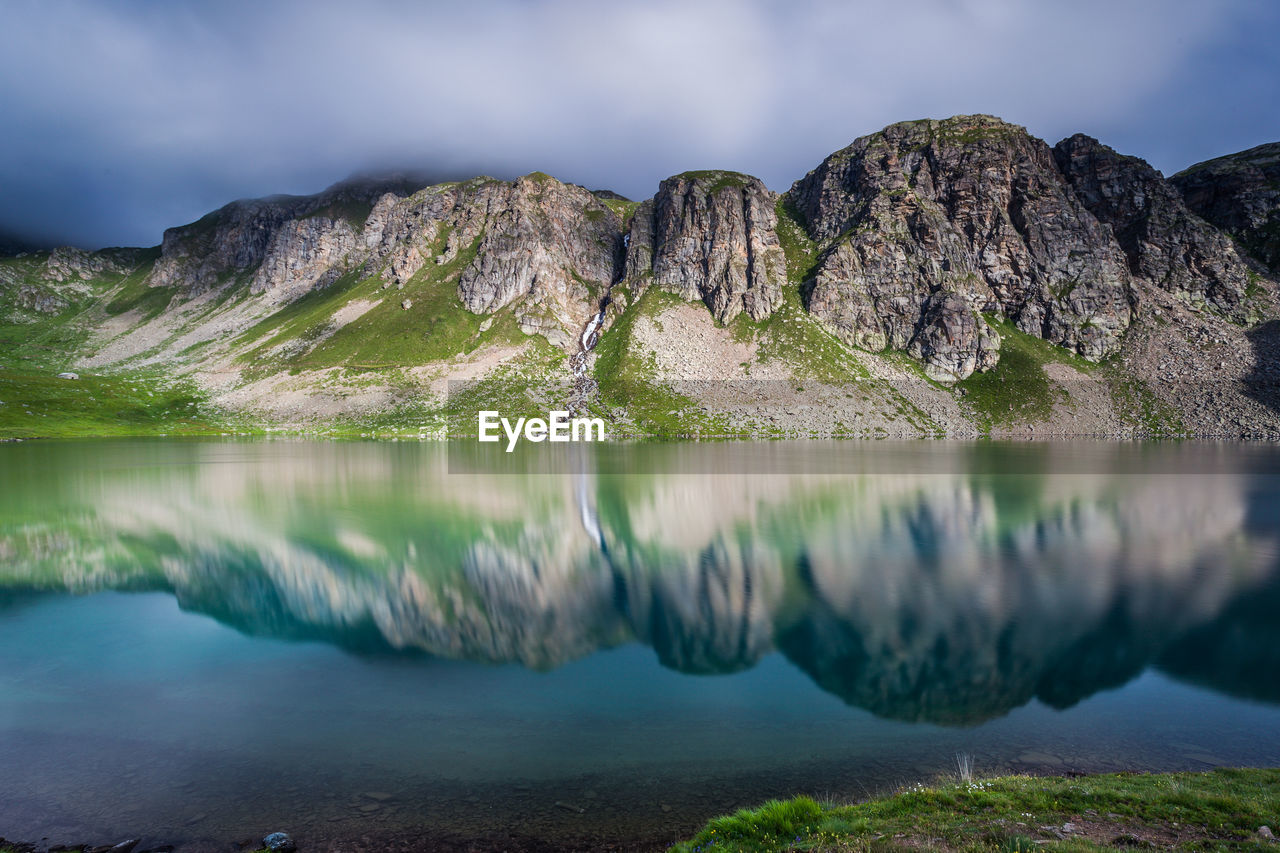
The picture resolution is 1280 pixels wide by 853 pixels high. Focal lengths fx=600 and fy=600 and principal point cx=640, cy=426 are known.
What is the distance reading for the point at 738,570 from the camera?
2881 centimetres

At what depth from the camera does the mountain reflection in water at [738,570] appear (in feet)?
63.1

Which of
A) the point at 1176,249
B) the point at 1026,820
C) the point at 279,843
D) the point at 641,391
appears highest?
the point at 1176,249

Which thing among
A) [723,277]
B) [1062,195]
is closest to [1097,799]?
[723,277]

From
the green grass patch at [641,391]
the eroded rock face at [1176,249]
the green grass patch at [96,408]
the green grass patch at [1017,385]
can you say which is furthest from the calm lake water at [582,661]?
the eroded rock face at [1176,249]

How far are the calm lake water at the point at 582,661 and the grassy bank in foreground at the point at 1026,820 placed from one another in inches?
81.6

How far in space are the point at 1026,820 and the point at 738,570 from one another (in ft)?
64.4

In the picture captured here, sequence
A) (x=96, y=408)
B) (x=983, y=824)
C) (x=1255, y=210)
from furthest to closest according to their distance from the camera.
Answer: (x=1255, y=210)
(x=96, y=408)
(x=983, y=824)

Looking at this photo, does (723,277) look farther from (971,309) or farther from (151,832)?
(151,832)

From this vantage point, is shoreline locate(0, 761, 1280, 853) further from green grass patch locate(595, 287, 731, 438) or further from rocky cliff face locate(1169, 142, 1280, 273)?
rocky cliff face locate(1169, 142, 1280, 273)

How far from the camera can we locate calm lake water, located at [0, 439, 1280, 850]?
12.1 m

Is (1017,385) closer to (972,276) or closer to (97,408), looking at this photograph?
(972,276)

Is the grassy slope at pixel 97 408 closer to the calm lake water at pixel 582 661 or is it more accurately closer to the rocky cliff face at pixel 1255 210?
the calm lake water at pixel 582 661

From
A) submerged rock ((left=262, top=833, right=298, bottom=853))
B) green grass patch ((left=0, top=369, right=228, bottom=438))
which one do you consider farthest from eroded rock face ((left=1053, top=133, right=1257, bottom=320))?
green grass patch ((left=0, top=369, right=228, bottom=438))

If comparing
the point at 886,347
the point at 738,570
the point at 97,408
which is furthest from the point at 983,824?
the point at 97,408
